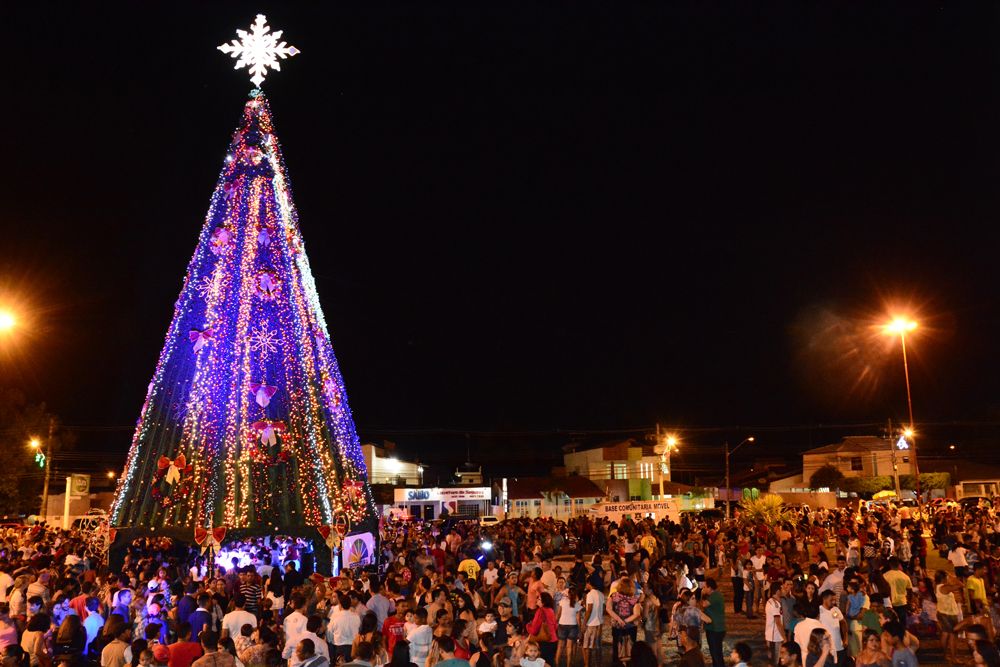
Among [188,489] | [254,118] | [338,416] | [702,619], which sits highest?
[254,118]

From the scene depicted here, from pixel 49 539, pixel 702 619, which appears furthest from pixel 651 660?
pixel 49 539

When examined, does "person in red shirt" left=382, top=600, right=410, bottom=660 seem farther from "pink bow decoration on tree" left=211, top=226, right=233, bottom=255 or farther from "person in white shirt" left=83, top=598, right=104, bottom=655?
"pink bow decoration on tree" left=211, top=226, right=233, bottom=255

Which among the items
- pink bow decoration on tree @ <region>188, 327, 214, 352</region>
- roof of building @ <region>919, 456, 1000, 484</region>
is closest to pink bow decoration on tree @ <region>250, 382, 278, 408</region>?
pink bow decoration on tree @ <region>188, 327, 214, 352</region>

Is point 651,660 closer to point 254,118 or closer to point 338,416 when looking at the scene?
point 338,416

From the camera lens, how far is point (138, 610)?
11742mm

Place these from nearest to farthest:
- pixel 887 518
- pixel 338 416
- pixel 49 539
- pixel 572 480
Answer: pixel 338 416 < pixel 49 539 < pixel 887 518 < pixel 572 480

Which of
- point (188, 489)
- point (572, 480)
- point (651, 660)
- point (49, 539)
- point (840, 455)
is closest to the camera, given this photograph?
point (651, 660)

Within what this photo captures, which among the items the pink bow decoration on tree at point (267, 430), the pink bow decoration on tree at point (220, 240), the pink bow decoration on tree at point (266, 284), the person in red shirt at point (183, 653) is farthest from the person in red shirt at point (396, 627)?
the pink bow decoration on tree at point (220, 240)

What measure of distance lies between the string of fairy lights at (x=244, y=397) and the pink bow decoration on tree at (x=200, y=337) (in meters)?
0.03

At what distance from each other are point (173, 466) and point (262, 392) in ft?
8.10

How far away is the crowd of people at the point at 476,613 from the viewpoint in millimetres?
8281

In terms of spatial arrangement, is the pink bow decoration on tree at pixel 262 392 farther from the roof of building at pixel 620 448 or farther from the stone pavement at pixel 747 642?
the roof of building at pixel 620 448

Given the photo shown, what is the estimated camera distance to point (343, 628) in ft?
33.6

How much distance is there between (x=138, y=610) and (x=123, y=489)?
23.3 feet
